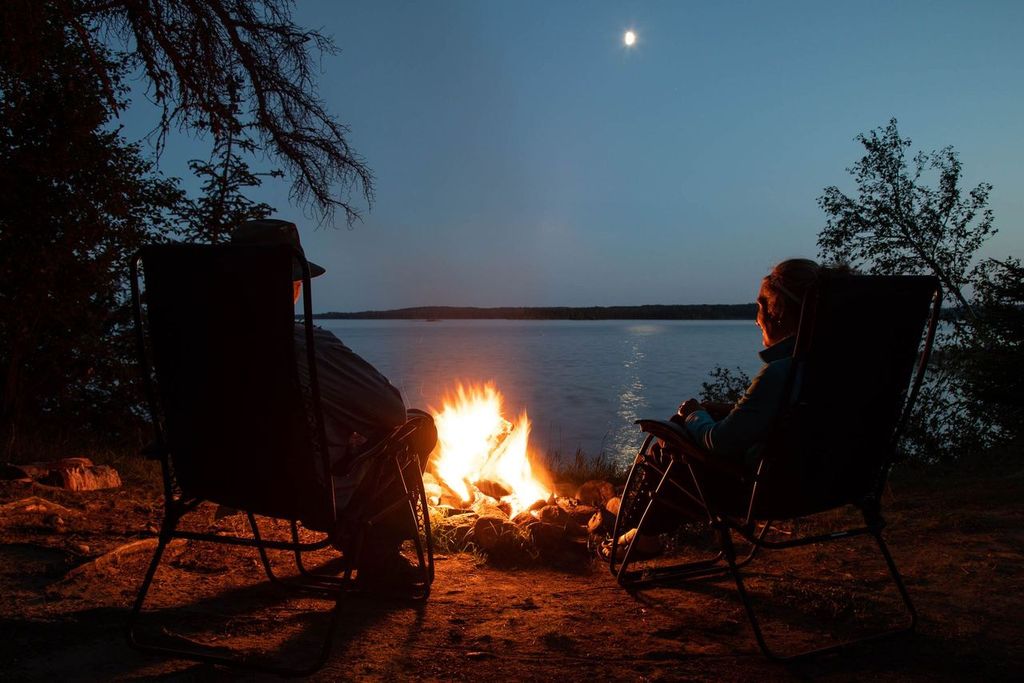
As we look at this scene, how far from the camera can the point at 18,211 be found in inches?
245

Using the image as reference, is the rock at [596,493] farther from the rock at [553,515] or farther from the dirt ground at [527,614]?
the dirt ground at [527,614]

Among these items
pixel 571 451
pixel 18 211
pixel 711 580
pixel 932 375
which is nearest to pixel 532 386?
pixel 571 451

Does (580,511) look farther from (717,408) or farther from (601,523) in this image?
(717,408)

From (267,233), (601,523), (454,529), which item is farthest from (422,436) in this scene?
(601,523)

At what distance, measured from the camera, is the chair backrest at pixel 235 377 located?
7.25 feet

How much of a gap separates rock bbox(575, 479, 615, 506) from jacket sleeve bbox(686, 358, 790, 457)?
2285 mm

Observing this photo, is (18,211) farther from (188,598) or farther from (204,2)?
(188,598)

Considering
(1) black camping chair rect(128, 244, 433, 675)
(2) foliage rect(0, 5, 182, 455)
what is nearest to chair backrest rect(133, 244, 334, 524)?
(1) black camping chair rect(128, 244, 433, 675)

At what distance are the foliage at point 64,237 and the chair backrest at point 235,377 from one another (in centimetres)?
408

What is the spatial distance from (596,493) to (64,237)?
17.2ft

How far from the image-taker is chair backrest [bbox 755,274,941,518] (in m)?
2.36

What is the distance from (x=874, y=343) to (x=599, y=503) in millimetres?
2703

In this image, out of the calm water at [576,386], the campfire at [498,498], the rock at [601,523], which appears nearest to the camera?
the campfire at [498,498]

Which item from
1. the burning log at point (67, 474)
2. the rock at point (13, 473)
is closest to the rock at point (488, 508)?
the burning log at point (67, 474)
